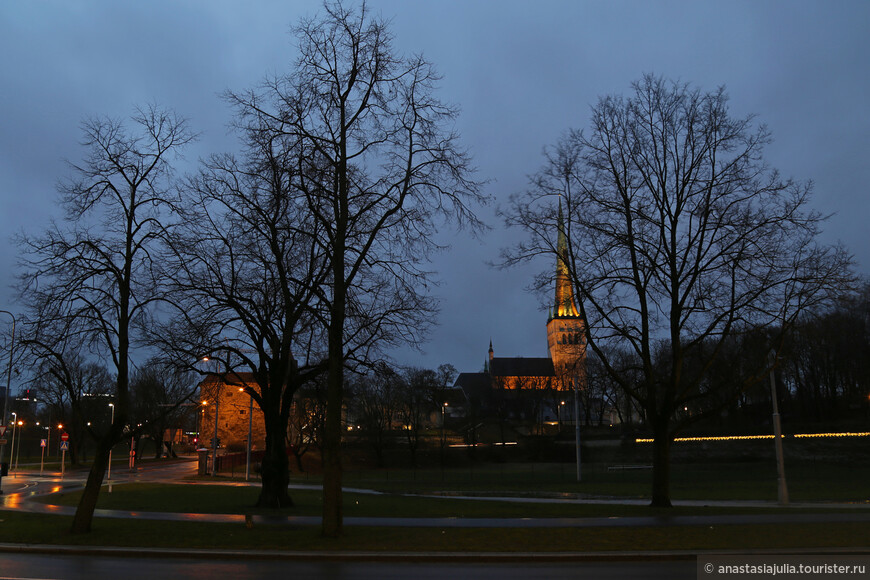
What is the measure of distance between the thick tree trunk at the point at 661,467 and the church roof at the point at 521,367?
134221 millimetres

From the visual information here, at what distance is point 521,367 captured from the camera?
538 ft

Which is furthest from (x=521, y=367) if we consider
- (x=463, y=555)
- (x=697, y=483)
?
(x=463, y=555)

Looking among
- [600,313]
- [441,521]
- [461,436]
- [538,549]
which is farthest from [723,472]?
[461,436]

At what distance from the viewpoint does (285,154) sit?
16281 millimetres

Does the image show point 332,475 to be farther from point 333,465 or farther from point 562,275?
point 562,275

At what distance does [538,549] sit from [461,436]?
354 ft

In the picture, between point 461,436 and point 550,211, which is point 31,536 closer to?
point 550,211

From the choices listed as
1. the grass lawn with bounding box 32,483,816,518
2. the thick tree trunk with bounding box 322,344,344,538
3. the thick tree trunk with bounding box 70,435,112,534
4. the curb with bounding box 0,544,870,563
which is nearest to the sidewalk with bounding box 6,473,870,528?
the grass lawn with bounding box 32,483,816,518

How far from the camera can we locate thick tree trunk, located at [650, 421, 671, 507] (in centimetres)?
2214

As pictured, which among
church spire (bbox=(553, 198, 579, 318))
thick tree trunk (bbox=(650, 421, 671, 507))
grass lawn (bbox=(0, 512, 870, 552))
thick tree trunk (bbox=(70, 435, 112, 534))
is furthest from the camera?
church spire (bbox=(553, 198, 579, 318))

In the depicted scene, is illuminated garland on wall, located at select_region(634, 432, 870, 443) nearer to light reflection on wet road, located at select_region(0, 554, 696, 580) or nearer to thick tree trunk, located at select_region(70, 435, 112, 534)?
light reflection on wet road, located at select_region(0, 554, 696, 580)

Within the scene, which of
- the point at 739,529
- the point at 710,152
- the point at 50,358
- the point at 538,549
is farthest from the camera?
the point at 710,152

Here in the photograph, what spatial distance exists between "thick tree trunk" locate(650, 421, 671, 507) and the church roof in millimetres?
134221

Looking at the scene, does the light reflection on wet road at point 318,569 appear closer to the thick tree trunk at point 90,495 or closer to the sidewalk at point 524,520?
the thick tree trunk at point 90,495
